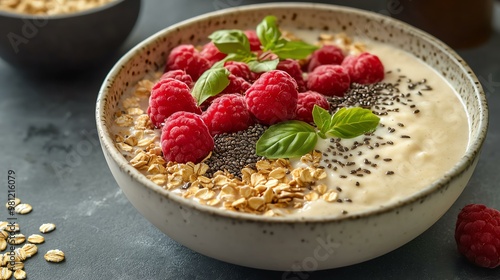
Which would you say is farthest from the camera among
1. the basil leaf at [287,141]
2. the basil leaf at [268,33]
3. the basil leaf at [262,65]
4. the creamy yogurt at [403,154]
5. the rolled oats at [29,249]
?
the basil leaf at [268,33]

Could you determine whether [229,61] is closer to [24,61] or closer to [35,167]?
[35,167]

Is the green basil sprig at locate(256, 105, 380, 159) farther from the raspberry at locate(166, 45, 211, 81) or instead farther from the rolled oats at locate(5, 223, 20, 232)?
the rolled oats at locate(5, 223, 20, 232)

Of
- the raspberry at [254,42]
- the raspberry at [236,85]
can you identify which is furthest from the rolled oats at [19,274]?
the raspberry at [254,42]

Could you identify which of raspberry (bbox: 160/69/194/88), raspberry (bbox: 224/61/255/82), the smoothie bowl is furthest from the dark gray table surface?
raspberry (bbox: 224/61/255/82)

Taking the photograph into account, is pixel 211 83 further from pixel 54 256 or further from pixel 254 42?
pixel 54 256

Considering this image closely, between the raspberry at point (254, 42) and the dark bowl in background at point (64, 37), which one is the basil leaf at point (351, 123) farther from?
the dark bowl in background at point (64, 37)
